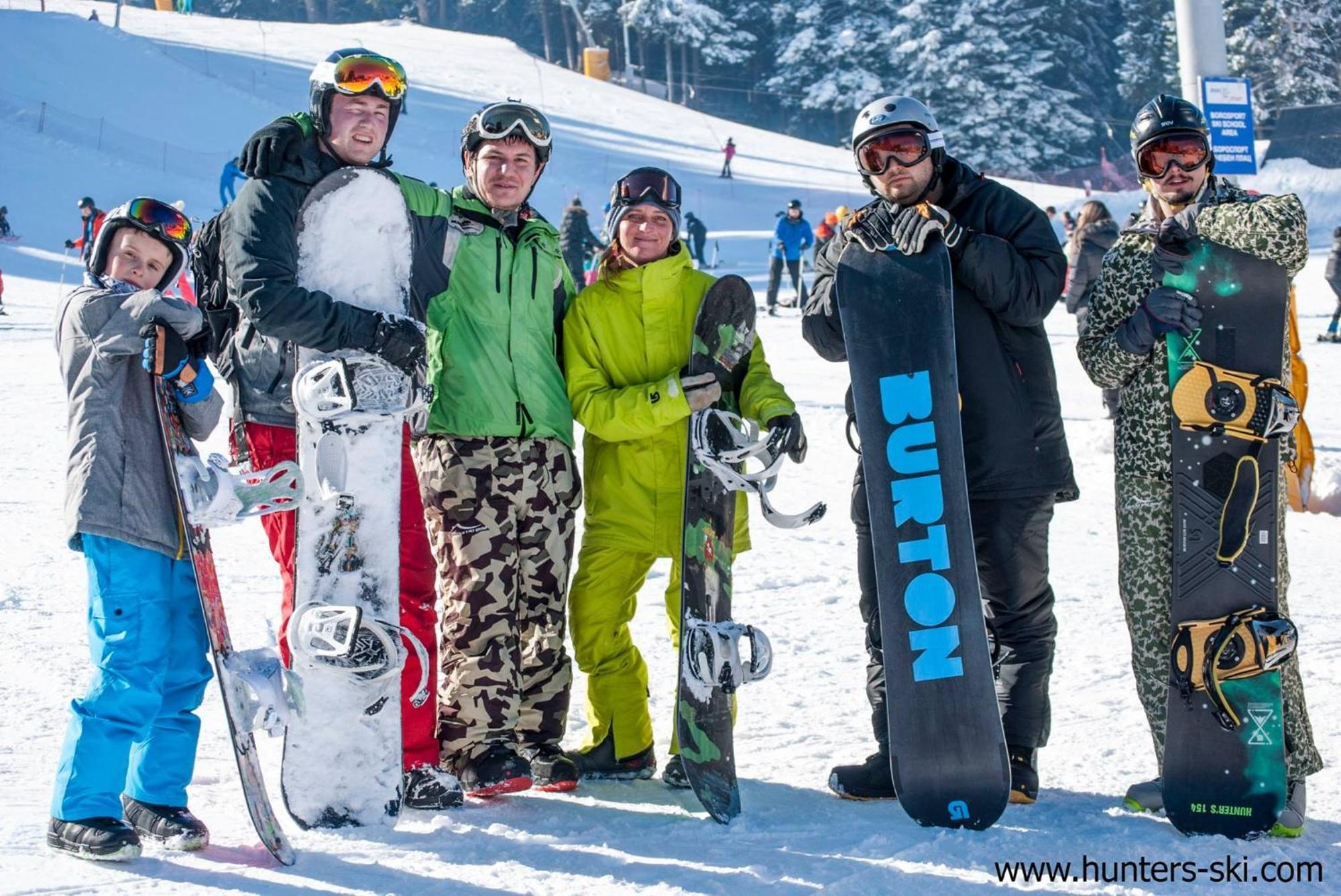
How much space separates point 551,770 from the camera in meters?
3.79

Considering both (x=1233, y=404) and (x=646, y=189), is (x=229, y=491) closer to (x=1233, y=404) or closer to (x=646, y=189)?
(x=646, y=189)

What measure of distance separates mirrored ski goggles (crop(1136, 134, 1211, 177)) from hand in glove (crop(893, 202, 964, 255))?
0.54m

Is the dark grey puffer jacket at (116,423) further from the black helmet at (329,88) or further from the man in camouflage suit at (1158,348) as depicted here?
the man in camouflage suit at (1158,348)

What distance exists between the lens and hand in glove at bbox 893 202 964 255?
343 centimetres

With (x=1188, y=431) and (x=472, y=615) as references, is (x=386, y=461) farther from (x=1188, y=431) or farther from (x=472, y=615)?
(x=1188, y=431)

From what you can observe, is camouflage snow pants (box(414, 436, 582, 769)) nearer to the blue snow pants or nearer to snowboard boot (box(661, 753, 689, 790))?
snowboard boot (box(661, 753, 689, 790))

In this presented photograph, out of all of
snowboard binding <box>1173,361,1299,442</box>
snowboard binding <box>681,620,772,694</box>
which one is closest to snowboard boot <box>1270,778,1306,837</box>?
snowboard binding <box>1173,361,1299,442</box>

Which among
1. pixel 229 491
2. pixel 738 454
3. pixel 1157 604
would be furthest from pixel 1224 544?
pixel 229 491

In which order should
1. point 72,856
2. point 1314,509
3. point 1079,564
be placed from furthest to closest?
1. point 1314,509
2. point 1079,564
3. point 72,856

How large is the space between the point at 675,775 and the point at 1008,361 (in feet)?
4.83

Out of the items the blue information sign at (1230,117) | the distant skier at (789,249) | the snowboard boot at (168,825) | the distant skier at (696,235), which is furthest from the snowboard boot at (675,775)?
the distant skier at (696,235)

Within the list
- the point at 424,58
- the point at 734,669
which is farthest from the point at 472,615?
the point at 424,58

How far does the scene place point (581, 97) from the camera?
148 feet

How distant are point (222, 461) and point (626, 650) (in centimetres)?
129
